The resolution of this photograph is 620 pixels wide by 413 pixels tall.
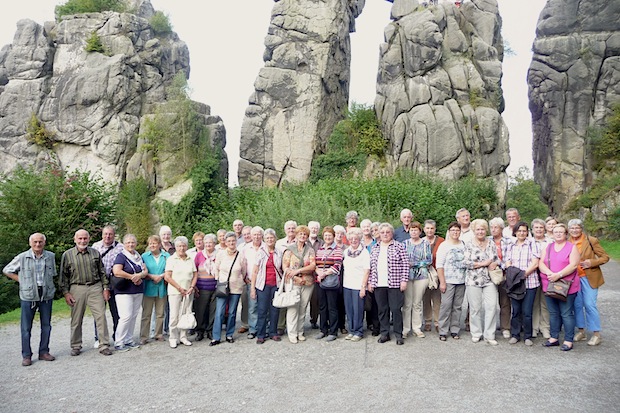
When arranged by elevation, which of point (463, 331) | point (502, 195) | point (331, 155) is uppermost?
point (331, 155)

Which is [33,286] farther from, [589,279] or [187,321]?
[589,279]

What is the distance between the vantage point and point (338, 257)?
894 cm

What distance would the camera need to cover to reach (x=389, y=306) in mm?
8680

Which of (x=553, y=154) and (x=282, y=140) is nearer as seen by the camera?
(x=282, y=140)

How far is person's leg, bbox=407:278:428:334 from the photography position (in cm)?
889

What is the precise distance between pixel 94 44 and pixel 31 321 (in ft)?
86.8

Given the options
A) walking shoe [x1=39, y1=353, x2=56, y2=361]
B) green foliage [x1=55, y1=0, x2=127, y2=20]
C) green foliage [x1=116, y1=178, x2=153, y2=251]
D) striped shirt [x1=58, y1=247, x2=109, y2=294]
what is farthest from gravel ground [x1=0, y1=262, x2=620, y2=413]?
green foliage [x1=55, y1=0, x2=127, y2=20]

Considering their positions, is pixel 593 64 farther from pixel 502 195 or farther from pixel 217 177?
pixel 217 177

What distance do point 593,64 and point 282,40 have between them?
21849 mm

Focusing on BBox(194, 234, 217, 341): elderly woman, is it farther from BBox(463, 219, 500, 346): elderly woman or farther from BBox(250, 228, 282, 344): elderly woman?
BBox(463, 219, 500, 346): elderly woman

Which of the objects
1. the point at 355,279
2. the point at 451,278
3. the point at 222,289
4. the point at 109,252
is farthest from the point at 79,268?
the point at 451,278

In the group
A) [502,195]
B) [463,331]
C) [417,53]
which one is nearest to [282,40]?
[417,53]

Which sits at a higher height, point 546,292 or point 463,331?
point 546,292

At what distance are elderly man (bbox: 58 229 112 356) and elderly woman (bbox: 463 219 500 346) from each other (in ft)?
20.4
